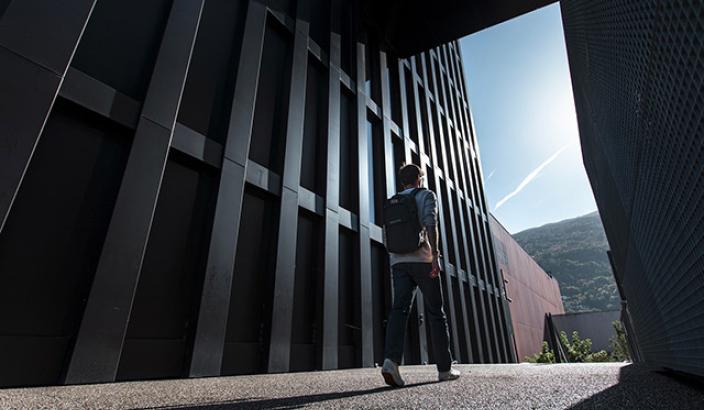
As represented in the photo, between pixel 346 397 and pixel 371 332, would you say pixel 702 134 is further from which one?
pixel 371 332

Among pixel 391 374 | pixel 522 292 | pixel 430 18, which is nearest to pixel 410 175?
pixel 391 374

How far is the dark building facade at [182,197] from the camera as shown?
96.7 inches

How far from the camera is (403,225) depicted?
→ 271cm

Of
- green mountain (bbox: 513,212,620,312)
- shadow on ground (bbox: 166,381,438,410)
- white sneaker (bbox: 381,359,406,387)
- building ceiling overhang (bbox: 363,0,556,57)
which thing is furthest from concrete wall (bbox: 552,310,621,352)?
shadow on ground (bbox: 166,381,438,410)

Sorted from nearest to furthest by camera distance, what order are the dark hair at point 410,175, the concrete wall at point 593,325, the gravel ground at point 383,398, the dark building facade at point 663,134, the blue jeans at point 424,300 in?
the dark building facade at point 663,134, the gravel ground at point 383,398, the blue jeans at point 424,300, the dark hair at point 410,175, the concrete wall at point 593,325

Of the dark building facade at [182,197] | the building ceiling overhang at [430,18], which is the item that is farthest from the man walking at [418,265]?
the building ceiling overhang at [430,18]

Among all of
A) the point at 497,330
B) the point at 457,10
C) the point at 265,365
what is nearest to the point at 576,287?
the point at 497,330

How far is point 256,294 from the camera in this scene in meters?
4.07

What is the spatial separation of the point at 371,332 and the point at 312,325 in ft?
4.41

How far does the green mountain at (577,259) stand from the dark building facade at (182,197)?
218 ft

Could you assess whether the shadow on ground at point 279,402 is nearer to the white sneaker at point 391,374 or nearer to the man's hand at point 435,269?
the white sneaker at point 391,374

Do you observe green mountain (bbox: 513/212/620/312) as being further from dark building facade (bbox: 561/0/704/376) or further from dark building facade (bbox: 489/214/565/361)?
dark building facade (bbox: 561/0/704/376)

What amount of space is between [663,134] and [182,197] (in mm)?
3734

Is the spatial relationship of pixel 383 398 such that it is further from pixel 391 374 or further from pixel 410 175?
pixel 410 175
